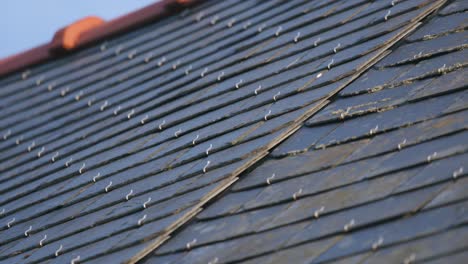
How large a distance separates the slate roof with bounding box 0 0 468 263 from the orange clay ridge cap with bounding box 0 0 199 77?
54 cm

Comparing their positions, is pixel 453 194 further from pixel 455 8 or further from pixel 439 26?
pixel 455 8

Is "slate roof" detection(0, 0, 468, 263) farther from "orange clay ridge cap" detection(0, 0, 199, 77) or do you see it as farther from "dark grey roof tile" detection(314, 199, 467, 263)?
"orange clay ridge cap" detection(0, 0, 199, 77)

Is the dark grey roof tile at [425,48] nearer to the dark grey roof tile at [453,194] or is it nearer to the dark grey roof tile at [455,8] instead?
the dark grey roof tile at [455,8]

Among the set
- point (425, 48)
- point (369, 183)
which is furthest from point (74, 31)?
point (369, 183)

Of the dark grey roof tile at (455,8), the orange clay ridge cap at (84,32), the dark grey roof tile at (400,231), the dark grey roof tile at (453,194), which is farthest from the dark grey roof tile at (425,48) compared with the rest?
the orange clay ridge cap at (84,32)

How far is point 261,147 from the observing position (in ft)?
15.1

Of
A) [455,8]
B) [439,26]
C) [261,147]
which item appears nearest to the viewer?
[261,147]

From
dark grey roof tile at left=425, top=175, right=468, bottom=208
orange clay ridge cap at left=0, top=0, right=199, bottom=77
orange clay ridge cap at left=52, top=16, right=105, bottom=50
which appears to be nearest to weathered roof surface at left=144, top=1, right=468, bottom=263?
dark grey roof tile at left=425, top=175, right=468, bottom=208

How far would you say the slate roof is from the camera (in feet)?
11.7

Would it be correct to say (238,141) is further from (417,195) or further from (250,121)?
(417,195)

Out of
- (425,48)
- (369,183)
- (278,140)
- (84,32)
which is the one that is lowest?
(369,183)

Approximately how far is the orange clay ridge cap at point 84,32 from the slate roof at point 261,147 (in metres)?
0.54

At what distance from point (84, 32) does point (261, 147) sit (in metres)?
4.13

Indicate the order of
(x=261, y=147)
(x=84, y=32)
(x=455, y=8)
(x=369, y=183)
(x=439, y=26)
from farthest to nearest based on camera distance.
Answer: (x=84, y=32) < (x=455, y=8) < (x=439, y=26) < (x=261, y=147) < (x=369, y=183)
